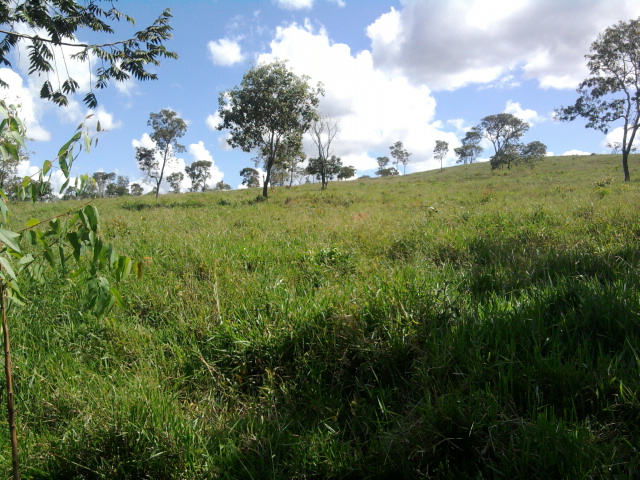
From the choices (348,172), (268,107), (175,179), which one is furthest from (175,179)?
(268,107)

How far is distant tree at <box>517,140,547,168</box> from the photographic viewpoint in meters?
53.9

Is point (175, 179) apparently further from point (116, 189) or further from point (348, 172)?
point (348, 172)

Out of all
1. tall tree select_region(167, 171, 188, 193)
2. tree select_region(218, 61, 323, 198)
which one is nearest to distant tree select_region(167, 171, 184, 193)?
tall tree select_region(167, 171, 188, 193)

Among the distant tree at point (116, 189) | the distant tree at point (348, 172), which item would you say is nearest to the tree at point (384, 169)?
the distant tree at point (348, 172)

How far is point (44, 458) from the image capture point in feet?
6.81

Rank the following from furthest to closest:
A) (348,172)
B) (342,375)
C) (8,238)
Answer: (348,172) → (342,375) → (8,238)

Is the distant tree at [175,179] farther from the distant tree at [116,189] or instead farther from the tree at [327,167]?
the tree at [327,167]

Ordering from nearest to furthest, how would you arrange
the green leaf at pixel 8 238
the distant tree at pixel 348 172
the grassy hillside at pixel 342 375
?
the green leaf at pixel 8 238 → the grassy hillside at pixel 342 375 → the distant tree at pixel 348 172

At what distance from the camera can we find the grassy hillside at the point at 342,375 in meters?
1.99

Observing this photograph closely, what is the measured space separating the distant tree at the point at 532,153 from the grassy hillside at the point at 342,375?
56.4 meters

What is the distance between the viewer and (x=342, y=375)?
2766mm

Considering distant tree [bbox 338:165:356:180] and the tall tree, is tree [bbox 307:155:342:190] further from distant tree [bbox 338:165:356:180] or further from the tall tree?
the tall tree

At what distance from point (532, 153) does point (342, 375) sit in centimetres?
7014

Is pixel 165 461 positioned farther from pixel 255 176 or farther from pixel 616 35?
pixel 255 176
